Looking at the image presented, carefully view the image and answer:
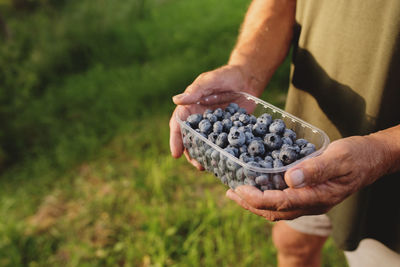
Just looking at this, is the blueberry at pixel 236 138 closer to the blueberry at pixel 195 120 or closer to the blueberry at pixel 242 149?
the blueberry at pixel 242 149

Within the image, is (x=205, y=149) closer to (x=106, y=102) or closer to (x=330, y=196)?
(x=330, y=196)

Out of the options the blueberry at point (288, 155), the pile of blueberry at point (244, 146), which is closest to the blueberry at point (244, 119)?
the pile of blueberry at point (244, 146)

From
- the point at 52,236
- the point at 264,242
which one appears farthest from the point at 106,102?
the point at 264,242

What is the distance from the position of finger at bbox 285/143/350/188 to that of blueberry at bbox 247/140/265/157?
171mm

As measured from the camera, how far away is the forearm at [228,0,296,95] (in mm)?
1523

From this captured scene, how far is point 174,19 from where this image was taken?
562cm

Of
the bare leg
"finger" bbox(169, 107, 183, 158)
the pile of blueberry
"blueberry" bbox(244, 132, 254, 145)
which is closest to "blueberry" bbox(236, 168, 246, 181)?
the pile of blueberry

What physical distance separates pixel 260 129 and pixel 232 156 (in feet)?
0.55

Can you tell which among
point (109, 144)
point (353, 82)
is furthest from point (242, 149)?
point (109, 144)

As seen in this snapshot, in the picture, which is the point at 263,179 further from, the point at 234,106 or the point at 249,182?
the point at 234,106

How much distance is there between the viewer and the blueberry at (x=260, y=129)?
1.15 meters

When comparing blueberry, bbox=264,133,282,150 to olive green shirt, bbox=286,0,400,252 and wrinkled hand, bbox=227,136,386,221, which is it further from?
olive green shirt, bbox=286,0,400,252

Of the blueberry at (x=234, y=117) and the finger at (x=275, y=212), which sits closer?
the finger at (x=275, y=212)

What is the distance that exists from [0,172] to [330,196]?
119 inches
